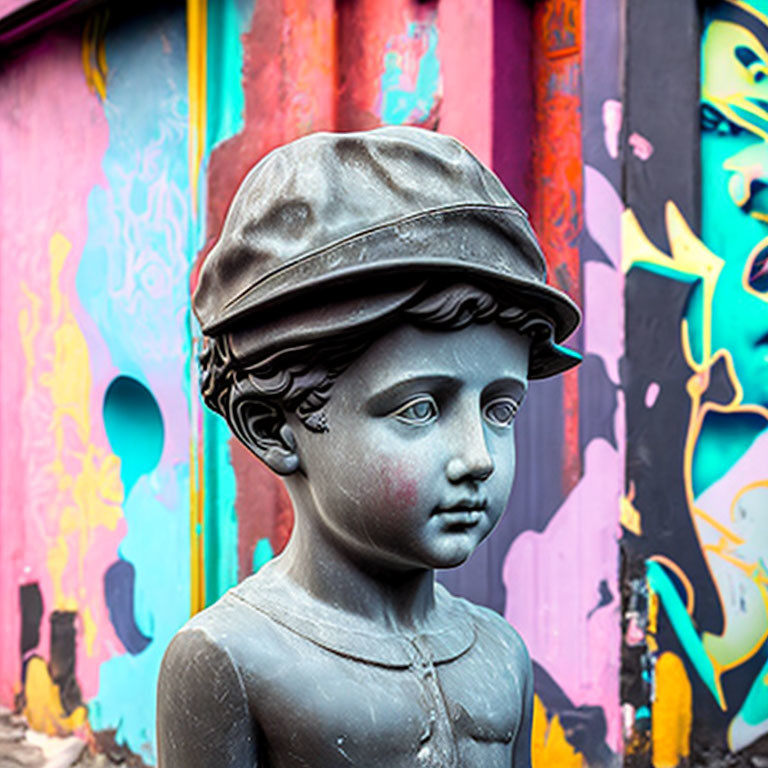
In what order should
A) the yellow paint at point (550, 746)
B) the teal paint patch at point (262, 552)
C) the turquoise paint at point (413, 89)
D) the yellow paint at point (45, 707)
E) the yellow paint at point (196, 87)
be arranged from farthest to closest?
1. the yellow paint at point (45, 707)
2. the yellow paint at point (196, 87)
3. the teal paint patch at point (262, 552)
4. the turquoise paint at point (413, 89)
5. the yellow paint at point (550, 746)

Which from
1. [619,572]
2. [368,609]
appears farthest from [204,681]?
[619,572]

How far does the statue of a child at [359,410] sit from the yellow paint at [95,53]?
405cm

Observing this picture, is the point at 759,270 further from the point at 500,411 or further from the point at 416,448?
the point at 416,448

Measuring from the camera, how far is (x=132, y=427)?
5.46m

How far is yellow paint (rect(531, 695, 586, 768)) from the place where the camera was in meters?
3.95

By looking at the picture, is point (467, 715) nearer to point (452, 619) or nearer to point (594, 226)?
point (452, 619)

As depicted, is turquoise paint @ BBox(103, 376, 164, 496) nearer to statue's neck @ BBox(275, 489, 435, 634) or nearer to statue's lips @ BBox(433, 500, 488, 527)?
statue's neck @ BBox(275, 489, 435, 634)

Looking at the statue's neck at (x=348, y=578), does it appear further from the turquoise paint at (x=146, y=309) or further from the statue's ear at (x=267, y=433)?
the turquoise paint at (x=146, y=309)

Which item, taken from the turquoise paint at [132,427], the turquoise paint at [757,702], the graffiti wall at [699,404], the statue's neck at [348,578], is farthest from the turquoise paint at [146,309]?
the statue's neck at [348,578]

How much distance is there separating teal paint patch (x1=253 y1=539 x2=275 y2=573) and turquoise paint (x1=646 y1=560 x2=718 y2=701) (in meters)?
1.61

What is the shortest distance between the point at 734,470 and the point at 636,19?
1.57 m

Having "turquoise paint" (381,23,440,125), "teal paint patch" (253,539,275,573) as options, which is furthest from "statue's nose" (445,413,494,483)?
"teal paint patch" (253,539,275,573)

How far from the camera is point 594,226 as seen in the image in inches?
156

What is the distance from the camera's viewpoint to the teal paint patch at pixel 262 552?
4703 mm
